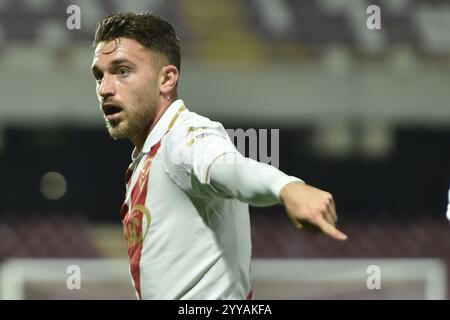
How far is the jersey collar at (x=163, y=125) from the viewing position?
193cm

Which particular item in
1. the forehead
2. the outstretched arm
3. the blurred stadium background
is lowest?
the blurred stadium background

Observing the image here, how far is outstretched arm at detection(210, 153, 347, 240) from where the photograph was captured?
1.39 meters

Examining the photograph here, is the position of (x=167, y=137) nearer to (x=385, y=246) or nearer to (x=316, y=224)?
(x=316, y=224)

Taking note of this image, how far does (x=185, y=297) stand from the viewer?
5.87 feet

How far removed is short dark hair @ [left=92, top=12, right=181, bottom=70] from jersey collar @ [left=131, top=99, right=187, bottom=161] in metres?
0.12

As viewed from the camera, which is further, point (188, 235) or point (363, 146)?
point (363, 146)

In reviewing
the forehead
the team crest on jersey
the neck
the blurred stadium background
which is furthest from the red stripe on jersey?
the blurred stadium background

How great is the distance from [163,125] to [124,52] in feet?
0.60

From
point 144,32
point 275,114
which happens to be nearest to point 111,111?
point 144,32

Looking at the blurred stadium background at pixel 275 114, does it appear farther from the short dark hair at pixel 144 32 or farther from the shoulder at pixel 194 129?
the shoulder at pixel 194 129

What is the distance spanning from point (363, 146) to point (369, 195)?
65 cm

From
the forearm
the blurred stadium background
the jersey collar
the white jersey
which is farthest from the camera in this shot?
the blurred stadium background

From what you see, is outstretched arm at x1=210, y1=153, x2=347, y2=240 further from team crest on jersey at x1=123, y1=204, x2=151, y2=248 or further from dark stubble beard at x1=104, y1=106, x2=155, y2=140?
dark stubble beard at x1=104, y1=106, x2=155, y2=140
